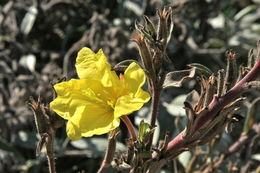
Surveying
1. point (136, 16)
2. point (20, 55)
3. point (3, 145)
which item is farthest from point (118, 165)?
point (136, 16)

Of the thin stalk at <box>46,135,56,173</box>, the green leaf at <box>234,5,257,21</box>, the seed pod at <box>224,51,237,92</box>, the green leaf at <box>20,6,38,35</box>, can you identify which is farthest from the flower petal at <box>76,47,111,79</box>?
the green leaf at <box>234,5,257,21</box>

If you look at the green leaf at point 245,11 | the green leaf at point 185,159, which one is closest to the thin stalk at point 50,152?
the green leaf at point 185,159

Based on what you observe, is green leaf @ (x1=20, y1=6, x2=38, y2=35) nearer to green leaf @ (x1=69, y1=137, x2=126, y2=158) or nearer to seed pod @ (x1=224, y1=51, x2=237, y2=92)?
green leaf @ (x1=69, y1=137, x2=126, y2=158)

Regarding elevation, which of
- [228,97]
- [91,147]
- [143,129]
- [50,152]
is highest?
[228,97]

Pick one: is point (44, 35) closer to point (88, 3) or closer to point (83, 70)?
point (88, 3)

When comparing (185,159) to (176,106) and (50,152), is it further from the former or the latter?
(50,152)

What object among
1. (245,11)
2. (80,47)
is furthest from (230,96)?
(245,11)

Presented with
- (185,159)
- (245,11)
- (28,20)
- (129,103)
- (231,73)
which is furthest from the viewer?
(245,11)
